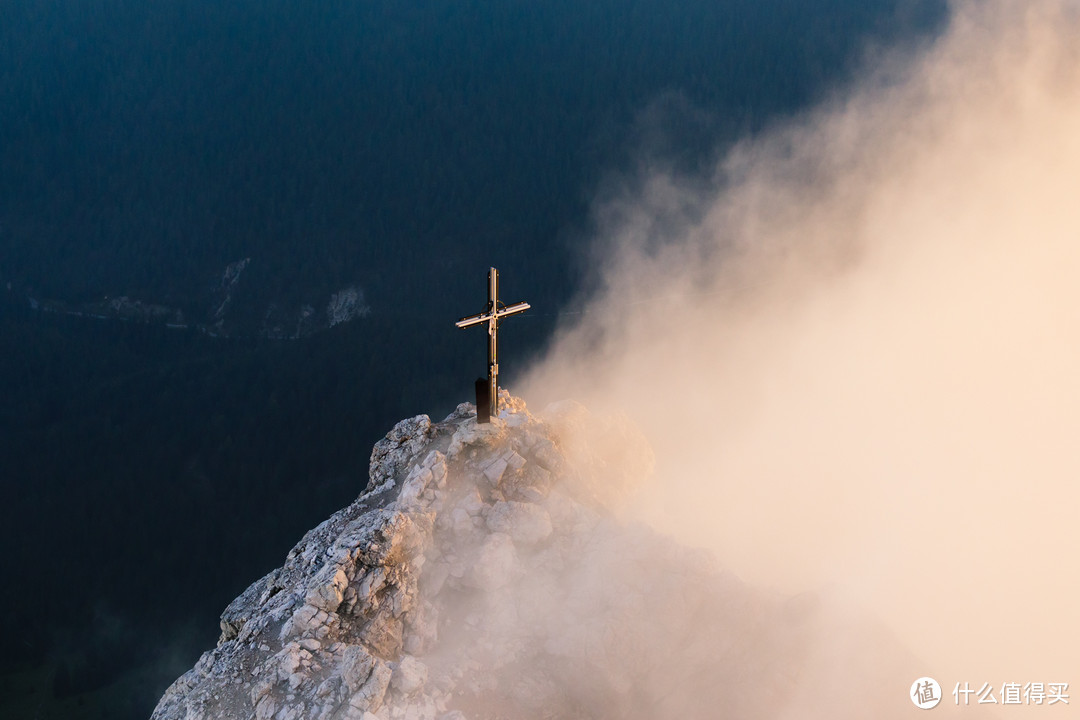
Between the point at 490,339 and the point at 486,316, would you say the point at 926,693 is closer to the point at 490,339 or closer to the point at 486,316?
the point at 490,339

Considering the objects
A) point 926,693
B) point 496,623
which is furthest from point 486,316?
point 926,693

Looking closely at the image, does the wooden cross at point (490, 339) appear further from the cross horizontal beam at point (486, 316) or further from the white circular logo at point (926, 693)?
the white circular logo at point (926, 693)

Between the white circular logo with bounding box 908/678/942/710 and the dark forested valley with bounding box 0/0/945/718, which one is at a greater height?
the dark forested valley with bounding box 0/0/945/718

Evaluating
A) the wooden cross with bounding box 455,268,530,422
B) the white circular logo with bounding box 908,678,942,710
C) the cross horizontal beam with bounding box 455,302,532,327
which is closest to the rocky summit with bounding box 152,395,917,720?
the white circular logo with bounding box 908,678,942,710

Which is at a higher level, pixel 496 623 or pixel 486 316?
pixel 486 316

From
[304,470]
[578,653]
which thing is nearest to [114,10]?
[304,470]

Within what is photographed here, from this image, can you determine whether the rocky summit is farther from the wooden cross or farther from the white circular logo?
the wooden cross
